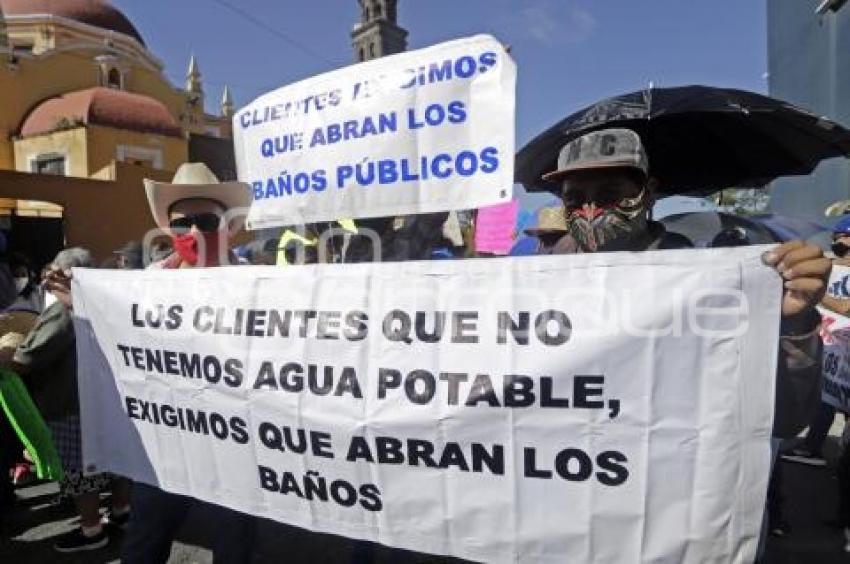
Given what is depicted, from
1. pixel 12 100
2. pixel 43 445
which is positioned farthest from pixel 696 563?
pixel 12 100

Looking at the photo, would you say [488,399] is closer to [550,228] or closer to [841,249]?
[550,228]

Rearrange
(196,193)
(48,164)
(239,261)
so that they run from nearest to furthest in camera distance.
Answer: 1. (196,193)
2. (239,261)
3. (48,164)

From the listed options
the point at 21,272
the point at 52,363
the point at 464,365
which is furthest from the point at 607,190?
the point at 21,272

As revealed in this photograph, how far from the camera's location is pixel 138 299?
8.80 ft

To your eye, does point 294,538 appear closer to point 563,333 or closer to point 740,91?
point 563,333

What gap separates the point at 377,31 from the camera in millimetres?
46750

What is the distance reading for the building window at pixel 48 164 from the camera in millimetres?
20062

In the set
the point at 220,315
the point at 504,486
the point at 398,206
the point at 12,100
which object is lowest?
the point at 504,486

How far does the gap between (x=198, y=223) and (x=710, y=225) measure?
6876mm

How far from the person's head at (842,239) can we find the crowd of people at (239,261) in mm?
17

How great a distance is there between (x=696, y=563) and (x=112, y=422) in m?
2.34

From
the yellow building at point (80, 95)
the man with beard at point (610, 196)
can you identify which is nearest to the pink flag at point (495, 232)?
the man with beard at point (610, 196)

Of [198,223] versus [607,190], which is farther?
[198,223]

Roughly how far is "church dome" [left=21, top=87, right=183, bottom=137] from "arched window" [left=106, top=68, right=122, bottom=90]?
2.40m
